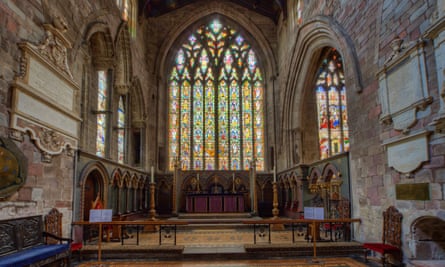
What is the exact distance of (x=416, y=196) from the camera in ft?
19.4

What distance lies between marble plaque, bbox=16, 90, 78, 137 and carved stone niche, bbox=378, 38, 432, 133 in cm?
651

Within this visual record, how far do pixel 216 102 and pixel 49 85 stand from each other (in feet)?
38.6

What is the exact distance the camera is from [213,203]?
1442 centimetres

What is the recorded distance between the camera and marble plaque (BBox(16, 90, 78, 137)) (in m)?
5.81

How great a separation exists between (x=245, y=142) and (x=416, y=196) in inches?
479

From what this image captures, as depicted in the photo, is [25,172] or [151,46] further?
[151,46]

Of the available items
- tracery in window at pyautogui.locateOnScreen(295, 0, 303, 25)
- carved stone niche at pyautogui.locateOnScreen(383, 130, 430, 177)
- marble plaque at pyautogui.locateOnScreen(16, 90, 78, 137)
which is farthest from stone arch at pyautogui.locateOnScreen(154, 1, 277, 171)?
carved stone niche at pyautogui.locateOnScreen(383, 130, 430, 177)

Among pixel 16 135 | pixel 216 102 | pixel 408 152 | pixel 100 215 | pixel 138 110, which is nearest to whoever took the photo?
pixel 16 135

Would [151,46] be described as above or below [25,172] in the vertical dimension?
above

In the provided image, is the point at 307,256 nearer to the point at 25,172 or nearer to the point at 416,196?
the point at 416,196

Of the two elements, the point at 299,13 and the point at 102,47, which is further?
the point at 299,13

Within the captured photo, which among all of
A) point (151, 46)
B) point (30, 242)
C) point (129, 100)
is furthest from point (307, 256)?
point (151, 46)

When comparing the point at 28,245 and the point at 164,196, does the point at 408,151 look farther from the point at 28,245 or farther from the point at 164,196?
the point at 164,196

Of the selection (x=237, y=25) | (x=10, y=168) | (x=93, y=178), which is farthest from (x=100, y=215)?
(x=237, y=25)
